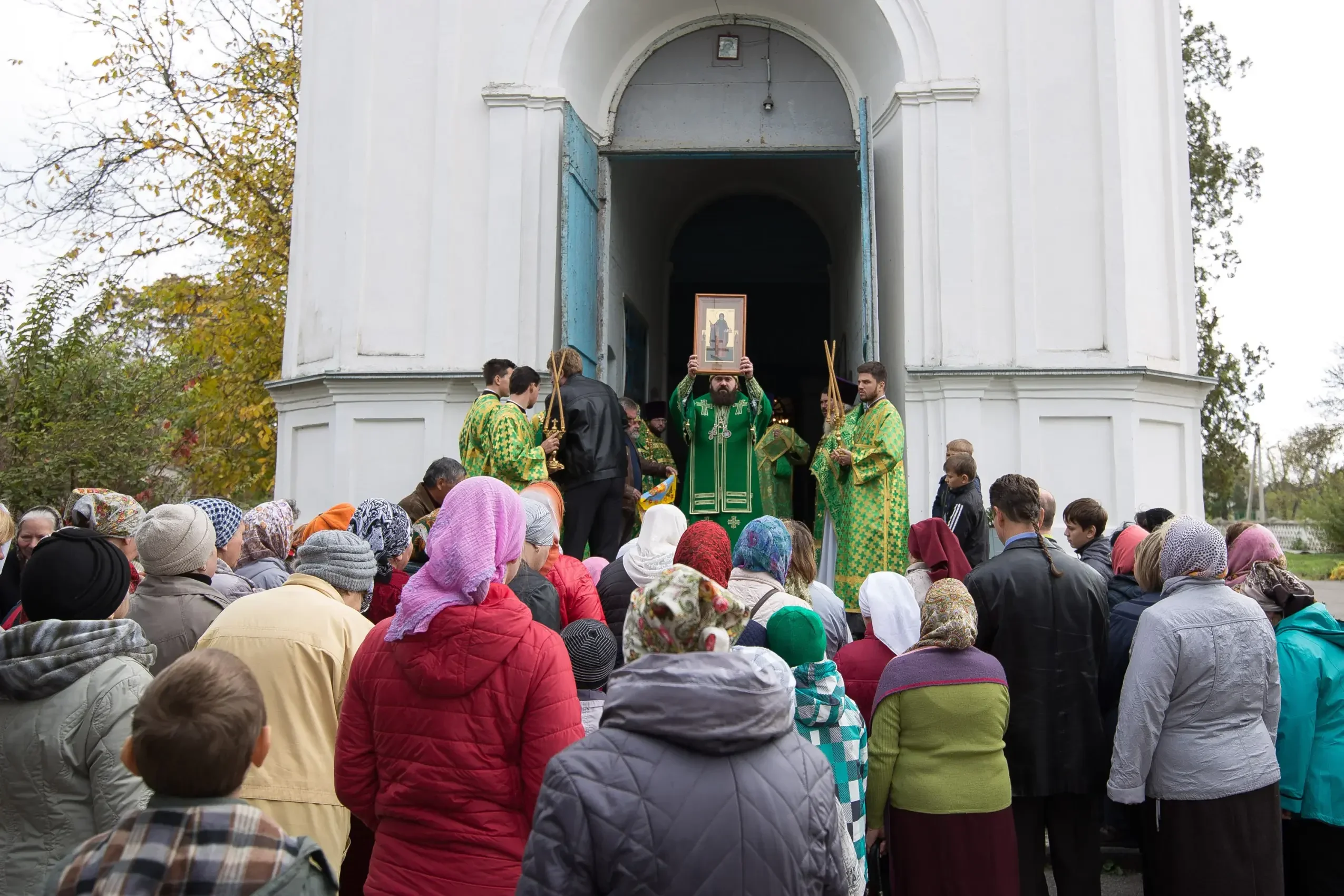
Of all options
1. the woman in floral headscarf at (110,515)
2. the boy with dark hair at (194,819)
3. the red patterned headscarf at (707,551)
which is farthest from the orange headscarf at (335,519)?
the boy with dark hair at (194,819)

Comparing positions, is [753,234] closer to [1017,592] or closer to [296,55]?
[296,55]

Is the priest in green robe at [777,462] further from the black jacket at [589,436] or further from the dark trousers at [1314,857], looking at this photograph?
the dark trousers at [1314,857]

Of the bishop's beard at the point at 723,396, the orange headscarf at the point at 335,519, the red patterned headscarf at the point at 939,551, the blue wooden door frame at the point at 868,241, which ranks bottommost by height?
the red patterned headscarf at the point at 939,551

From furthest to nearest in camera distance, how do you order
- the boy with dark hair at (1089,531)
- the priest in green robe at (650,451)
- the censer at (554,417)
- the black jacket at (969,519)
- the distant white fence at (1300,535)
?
the distant white fence at (1300,535) < the priest in green robe at (650,451) < the censer at (554,417) < the black jacket at (969,519) < the boy with dark hair at (1089,531)

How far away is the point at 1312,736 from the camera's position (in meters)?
4.33

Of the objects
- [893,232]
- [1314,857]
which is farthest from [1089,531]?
[893,232]

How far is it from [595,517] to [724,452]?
1.73 meters

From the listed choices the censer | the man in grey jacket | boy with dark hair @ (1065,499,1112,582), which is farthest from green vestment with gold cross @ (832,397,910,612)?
the man in grey jacket

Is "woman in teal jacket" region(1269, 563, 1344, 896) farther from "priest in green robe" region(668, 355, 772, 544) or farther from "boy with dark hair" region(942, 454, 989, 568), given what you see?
"priest in green robe" region(668, 355, 772, 544)

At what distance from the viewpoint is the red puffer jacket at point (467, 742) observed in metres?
2.79

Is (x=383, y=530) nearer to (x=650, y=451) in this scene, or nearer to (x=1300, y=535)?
(x=650, y=451)

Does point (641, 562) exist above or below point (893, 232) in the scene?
below

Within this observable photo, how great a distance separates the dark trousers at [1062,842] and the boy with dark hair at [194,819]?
10.0 feet

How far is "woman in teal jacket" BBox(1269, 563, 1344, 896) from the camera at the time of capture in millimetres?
4297
